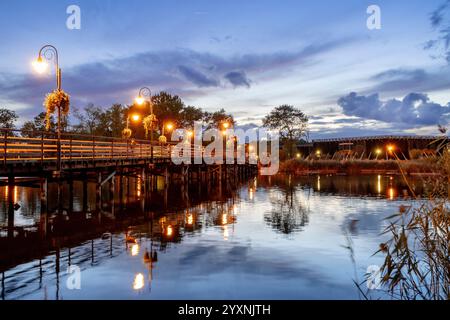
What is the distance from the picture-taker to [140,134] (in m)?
71.1

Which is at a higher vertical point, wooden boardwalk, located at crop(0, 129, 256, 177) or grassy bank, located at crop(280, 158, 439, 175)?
wooden boardwalk, located at crop(0, 129, 256, 177)

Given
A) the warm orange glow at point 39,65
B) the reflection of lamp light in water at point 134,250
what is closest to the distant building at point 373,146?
the warm orange glow at point 39,65

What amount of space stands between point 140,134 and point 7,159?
5395cm

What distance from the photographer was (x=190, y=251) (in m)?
13.0

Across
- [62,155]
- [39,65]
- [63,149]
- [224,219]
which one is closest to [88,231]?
[224,219]

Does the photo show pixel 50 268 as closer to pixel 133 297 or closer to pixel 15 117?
pixel 133 297

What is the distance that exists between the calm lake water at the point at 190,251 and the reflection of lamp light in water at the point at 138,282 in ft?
0.07

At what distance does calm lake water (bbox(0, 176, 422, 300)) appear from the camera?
369 inches

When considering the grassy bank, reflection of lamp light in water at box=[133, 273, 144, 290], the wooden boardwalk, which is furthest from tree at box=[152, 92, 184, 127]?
reflection of lamp light in water at box=[133, 273, 144, 290]

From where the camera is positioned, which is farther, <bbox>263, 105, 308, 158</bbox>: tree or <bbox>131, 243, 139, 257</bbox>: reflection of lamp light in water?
<bbox>263, 105, 308, 158</bbox>: tree

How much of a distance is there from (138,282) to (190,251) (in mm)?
3303

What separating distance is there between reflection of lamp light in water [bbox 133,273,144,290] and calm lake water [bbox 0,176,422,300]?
0.07ft

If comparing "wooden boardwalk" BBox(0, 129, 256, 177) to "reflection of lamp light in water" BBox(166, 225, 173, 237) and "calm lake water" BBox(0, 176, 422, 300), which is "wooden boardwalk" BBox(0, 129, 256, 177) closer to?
"calm lake water" BBox(0, 176, 422, 300)
